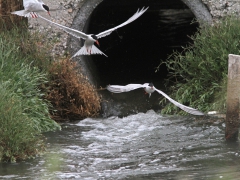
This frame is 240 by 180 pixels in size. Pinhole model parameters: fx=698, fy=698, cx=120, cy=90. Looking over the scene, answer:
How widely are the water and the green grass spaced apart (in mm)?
210

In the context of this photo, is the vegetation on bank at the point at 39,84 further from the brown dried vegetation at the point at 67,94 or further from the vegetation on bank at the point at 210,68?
the vegetation on bank at the point at 210,68

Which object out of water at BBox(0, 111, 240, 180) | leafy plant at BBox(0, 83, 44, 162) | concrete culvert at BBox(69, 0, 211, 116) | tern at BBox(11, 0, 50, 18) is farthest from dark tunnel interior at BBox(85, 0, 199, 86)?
leafy plant at BBox(0, 83, 44, 162)

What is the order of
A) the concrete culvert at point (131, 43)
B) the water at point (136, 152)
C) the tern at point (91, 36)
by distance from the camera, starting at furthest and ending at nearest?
1. the concrete culvert at point (131, 43)
2. the tern at point (91, 36)
3. the water at point (136, 152)

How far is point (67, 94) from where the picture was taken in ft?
39.1

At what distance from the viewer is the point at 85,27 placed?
44.1ft

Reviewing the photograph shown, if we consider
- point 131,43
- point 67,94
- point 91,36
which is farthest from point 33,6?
point 131,43

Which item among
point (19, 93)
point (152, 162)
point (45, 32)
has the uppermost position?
point (45, 32)

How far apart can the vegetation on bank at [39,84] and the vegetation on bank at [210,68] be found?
156cm

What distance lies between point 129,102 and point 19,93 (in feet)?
10.9

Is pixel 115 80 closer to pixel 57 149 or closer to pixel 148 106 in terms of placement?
pixel 148 106

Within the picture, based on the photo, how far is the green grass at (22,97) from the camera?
8.85 m

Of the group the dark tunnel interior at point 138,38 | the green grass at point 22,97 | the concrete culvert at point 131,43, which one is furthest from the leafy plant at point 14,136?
the dark tunnel interior at point 138,38

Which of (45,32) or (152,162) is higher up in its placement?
(45,32)

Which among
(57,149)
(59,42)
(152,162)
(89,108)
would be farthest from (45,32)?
(152,162)
